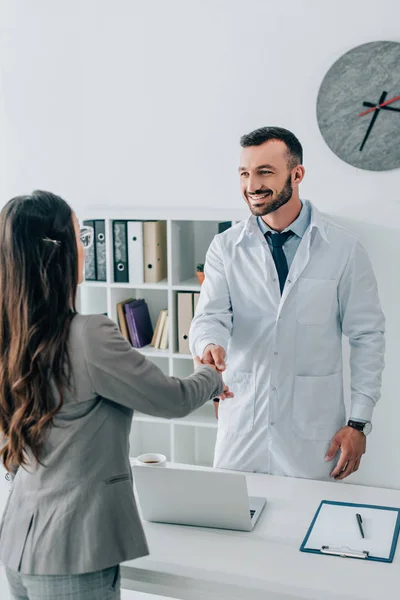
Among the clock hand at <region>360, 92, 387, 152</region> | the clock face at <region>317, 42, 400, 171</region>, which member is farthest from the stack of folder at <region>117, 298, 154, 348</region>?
the clock hand at <region>360, 92, 387, 152</region>

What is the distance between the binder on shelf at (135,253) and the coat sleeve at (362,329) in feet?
5.13

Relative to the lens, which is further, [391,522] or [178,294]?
[178,294]

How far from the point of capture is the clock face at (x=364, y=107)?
332 centimetres

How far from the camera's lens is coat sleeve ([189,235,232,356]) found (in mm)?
2352

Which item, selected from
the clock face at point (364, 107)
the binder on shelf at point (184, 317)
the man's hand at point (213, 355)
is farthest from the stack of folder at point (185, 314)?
the man's hand at point (213, 355)

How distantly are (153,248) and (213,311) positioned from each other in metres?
1.38

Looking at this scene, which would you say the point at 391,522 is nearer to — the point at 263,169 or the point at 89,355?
the point at 89,355

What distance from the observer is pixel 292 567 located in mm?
1624

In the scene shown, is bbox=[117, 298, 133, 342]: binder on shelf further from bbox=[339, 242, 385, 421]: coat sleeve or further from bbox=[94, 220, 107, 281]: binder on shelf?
bbox=[339, 242, 385, 421]: coat sleeve

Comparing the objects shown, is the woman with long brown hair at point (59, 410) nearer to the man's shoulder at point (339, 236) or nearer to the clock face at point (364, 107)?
the man's shoulder at point (339, 236)

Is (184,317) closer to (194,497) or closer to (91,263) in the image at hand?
(91,263)

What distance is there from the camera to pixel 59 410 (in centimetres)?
146

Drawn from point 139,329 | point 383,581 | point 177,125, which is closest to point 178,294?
point 139,329

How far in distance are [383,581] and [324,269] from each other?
1112 mm
